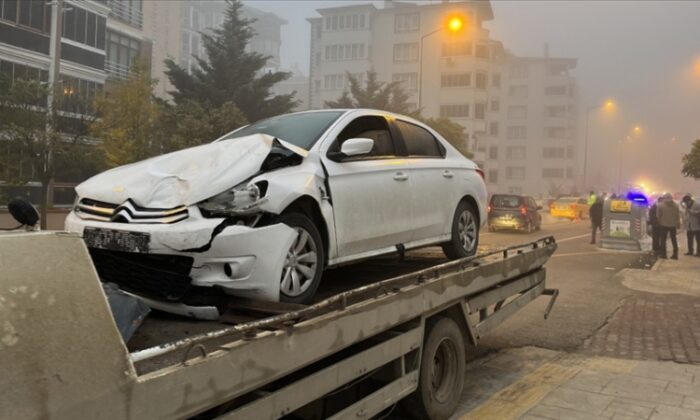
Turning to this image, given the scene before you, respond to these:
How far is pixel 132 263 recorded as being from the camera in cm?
325

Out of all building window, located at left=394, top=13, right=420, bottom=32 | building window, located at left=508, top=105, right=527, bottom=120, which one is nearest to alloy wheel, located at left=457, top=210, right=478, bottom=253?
building window, located at left=394, top=13, right=420, bottom=32

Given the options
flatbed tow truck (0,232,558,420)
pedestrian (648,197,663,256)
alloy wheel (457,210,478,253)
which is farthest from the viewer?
pedestrian (648,197,663,256)

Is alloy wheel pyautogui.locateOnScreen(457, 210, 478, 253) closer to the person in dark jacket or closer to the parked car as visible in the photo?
the person in dark jacket

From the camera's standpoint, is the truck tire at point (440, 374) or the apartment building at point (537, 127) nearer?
the truck tire at point (440, 374)

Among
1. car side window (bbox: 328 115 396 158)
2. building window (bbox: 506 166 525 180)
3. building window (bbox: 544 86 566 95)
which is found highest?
building window (bbox: 544 86 566 95)

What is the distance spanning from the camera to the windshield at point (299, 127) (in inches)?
172

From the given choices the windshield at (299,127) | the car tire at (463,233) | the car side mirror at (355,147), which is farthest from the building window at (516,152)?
the car side mirror at (355,147)

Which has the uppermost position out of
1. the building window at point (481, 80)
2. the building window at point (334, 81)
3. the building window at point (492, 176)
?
the building window at point (334, 81)

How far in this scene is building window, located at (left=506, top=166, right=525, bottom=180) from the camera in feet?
281

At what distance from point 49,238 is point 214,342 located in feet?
2.84

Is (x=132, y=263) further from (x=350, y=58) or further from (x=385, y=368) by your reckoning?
(x=350, y=58)

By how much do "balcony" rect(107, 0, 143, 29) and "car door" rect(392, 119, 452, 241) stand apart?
3237cm

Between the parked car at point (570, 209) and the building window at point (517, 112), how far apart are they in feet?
176

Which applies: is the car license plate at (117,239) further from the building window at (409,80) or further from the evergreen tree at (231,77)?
the building window at (409,80)
